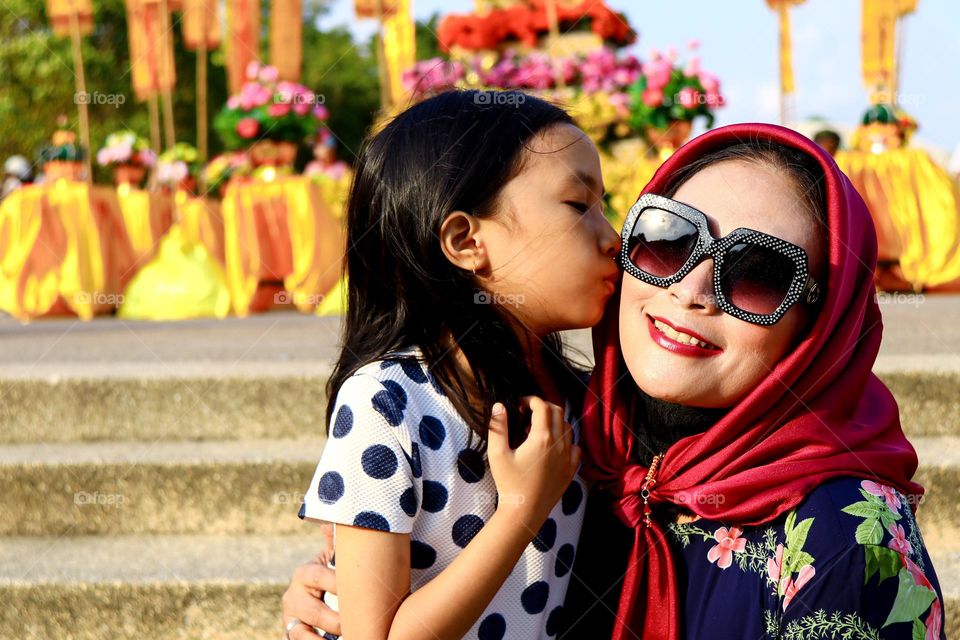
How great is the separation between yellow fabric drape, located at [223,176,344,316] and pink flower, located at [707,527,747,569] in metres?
6.29

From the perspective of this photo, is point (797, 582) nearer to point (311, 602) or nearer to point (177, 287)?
point (311, 602)

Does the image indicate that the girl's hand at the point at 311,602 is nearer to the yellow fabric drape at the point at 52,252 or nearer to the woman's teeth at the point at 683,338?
the woman's teeth at the point at 683,338

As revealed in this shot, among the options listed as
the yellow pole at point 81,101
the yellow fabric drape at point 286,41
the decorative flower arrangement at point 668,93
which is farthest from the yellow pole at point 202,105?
the decorative flower arrangement at point 668,93

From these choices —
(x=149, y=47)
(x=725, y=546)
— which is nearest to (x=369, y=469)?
(x=725, y=546)

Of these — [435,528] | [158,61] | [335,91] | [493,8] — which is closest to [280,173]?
[158,61]

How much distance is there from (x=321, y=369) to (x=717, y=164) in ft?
6.33

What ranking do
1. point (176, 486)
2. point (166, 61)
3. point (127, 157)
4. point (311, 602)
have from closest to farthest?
1. point (311, 602)
2. point (176, 486)
3. point (127, 157)
4. point (166, 61)

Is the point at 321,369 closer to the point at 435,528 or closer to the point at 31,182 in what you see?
the point at 435,528

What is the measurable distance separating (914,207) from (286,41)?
5.47m

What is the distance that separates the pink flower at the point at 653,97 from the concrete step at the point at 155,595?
4.97 metres

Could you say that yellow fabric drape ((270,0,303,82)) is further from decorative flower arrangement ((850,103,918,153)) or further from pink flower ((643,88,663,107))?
decorative flower arrangement ((850,103,918,153))

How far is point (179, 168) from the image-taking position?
333 inches

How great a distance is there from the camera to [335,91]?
102 feet

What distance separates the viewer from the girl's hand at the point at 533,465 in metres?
1.28
